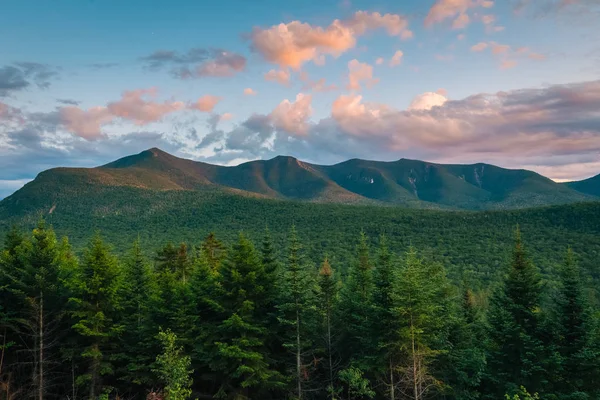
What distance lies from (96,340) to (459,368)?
23.0 meters

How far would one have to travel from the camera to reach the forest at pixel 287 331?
23.6 m

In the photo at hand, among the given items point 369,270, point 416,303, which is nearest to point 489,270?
point 369,270

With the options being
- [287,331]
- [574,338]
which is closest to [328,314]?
[287,331]

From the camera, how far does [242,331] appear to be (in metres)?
26.1

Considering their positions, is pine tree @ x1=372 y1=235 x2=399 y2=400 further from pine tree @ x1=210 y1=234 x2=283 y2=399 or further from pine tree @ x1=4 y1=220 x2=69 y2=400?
pine tree @ x1=4 y1=220 x2=69 y2=400

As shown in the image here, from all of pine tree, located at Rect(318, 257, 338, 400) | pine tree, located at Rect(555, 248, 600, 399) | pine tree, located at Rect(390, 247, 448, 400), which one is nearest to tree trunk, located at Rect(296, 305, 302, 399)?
pine tree, located at Rect(318, 257, 338, 400)

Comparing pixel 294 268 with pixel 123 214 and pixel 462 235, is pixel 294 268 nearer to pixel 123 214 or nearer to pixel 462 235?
pixel 462 235

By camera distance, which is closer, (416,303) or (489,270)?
(416,303)

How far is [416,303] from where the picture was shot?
2328 cm

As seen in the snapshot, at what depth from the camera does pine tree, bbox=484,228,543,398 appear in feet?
78.3

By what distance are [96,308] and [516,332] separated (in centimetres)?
2541

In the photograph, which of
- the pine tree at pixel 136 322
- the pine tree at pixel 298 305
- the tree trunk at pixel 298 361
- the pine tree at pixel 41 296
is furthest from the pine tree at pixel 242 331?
the pine tree at pixel 41 296

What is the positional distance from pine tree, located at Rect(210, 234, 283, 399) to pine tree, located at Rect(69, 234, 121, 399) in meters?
6.86

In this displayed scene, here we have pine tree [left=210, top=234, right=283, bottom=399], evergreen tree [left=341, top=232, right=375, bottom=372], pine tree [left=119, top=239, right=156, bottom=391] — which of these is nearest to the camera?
pine tree [left=210, top=234, right=283, bottom=399]
